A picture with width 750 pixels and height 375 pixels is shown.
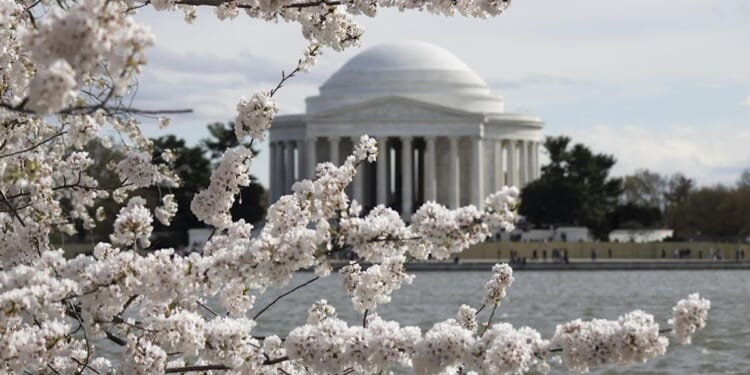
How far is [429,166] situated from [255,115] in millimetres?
120624

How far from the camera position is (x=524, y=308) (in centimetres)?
5241

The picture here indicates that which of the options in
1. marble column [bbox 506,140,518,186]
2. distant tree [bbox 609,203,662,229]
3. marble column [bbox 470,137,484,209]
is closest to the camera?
distant tree [bbox 609,203,662,229]

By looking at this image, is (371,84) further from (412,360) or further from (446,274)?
(412,360)

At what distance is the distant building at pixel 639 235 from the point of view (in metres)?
121

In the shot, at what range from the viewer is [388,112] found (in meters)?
127

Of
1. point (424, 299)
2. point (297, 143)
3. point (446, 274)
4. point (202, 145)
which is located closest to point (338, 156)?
point (297, 143)

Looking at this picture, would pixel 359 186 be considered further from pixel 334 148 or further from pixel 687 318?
pixel 687 318

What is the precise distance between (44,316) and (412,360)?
1955mm

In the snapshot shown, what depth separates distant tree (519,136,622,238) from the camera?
11856 cm

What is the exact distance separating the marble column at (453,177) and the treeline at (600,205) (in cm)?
806

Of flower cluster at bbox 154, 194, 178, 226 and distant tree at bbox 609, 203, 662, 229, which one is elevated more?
distant tree at bbox 609, 203, 662, 229

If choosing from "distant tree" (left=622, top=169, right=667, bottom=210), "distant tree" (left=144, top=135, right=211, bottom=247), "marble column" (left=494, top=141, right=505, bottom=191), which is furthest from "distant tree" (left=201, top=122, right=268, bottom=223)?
"distant tree" (left=622, top=169, right=667, bottom=210)

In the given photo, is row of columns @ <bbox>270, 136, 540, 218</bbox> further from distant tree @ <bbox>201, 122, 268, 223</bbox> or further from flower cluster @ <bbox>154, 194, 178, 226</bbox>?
flower cluster @ <bbox>154, 194, 178, 226</bbox>

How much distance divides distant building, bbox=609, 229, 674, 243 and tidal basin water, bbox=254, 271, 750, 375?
34353 millimetres
